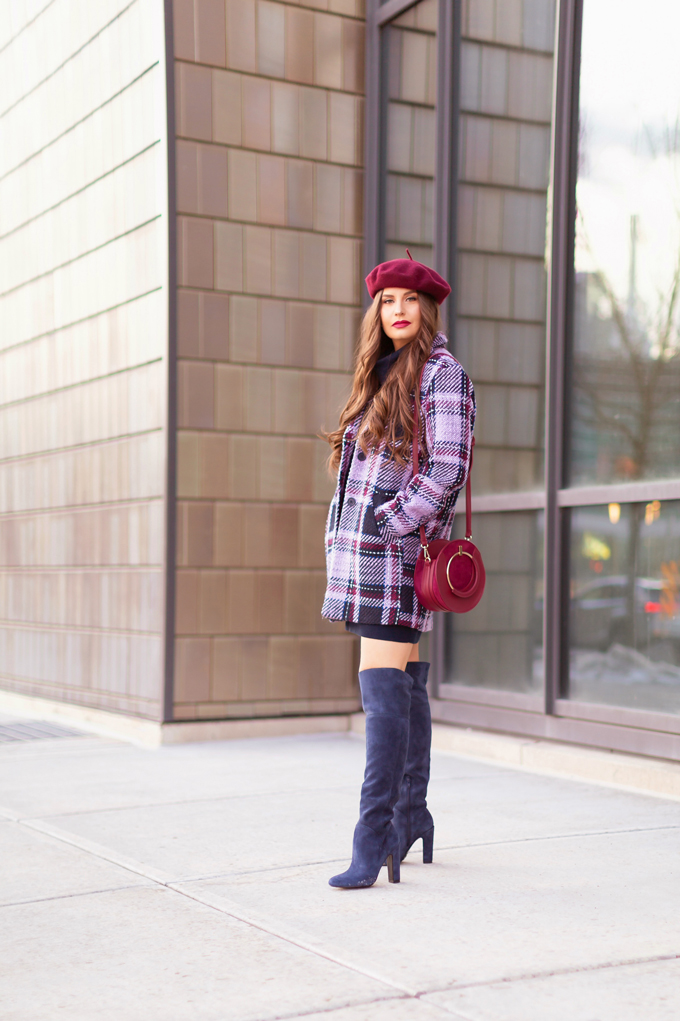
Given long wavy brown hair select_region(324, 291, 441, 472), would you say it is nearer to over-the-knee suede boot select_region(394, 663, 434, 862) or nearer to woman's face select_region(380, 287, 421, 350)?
woman's face select_region(380, 287, 421, 350)

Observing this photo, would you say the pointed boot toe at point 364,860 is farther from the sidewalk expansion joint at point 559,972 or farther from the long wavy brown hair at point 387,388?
the long wavy brown hair at point 387,388

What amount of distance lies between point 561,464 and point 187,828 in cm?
262

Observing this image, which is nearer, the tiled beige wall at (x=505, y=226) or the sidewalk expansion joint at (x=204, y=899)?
the sidewalk expansion joint at (x=204, y=899)

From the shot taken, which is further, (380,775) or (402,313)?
(402,313)

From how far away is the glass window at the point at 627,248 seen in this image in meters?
5.42

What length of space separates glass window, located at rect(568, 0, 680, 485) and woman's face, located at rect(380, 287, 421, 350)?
203 centimetres

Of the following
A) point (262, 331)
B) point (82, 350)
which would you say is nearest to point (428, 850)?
point (262, 331)

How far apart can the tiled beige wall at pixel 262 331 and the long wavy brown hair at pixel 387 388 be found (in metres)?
3.05

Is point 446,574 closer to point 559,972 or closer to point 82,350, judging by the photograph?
point 559,972

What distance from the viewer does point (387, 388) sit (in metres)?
3.69

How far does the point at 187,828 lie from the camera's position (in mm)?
4457

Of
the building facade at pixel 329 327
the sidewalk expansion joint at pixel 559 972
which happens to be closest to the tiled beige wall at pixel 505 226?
the building facade at pixel 329 327

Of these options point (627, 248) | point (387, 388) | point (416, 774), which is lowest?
point (416, 774)

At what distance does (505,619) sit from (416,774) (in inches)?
103
